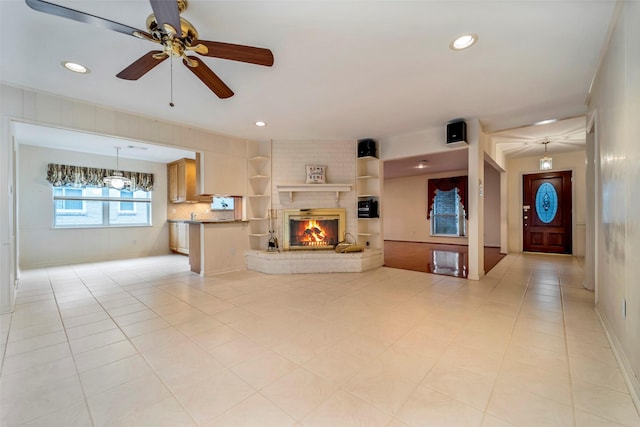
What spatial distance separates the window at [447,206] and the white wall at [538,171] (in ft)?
4.19

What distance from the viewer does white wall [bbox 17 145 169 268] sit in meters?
5.33

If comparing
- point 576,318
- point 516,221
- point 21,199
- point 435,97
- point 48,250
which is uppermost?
point 435,97

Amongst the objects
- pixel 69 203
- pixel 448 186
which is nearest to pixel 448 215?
pixel 448 186

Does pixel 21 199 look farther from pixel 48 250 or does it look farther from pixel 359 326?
pixel 359 326

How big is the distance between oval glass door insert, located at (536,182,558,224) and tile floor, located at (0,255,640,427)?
13.2 feet

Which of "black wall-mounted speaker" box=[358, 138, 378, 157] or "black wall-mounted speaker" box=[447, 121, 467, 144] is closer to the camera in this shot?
"black wall-mounted speaker" box=[447, 121, 467, 144]

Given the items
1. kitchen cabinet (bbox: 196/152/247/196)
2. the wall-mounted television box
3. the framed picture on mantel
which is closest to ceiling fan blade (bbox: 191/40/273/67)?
kitchen cabinet (bbox: 196/152/247/196)

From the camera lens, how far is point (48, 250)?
5.56 m

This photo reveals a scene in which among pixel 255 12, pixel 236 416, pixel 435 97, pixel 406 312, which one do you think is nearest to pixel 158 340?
pixel 236 416

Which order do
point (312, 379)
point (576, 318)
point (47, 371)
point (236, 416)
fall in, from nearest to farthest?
point (236, 416), point (312, 379), point (47, 371), point (576, 318)

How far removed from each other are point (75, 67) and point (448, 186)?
8.79m

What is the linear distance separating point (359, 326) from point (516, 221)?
6.77 metres

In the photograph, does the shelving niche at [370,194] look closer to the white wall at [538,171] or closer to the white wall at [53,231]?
the white wall at [538,171]

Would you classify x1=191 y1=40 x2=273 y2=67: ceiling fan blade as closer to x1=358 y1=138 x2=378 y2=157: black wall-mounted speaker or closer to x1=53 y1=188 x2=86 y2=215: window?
x1=358 y1=138 x2=378 y2=157: black wall-mounted speaker
